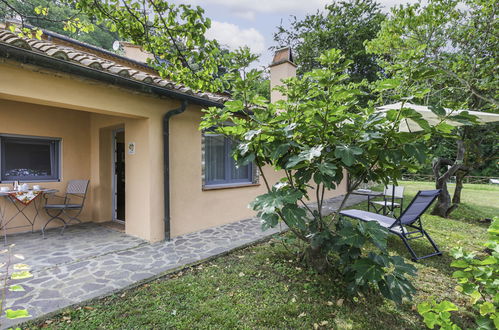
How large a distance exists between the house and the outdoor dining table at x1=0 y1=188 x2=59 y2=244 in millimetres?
129

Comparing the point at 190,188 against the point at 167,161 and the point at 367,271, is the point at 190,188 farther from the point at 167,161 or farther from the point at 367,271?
the point at 367,271

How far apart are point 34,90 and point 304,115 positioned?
12.1 feet

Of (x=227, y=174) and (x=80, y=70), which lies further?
(x=227, y=174)

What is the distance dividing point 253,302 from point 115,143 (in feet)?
17.7

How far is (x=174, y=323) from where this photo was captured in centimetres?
257

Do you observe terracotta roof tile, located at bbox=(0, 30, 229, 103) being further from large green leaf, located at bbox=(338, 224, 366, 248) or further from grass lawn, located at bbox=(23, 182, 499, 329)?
large green leaf, located at bbox=(338, 224, 366, 248)

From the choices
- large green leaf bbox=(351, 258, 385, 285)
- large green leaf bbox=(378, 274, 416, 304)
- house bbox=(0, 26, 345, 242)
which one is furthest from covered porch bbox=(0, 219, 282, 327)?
large green leaf bbox=(378, 274, 416, 304)

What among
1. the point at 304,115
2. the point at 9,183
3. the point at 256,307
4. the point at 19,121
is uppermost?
the point at 19,121

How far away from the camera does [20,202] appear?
4930 millimetres

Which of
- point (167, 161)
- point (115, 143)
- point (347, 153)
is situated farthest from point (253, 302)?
point (115, 143)

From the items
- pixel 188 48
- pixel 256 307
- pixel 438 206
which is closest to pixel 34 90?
pixel 188 48

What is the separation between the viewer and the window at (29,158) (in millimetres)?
5281

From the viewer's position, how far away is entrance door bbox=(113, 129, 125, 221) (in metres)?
6.45

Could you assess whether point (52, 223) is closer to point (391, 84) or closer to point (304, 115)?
point (304, 115)
